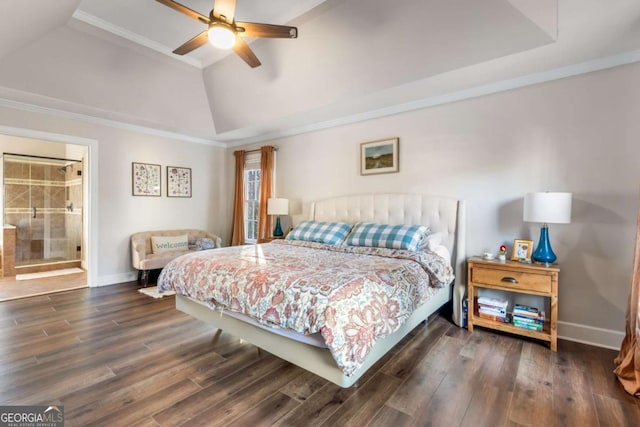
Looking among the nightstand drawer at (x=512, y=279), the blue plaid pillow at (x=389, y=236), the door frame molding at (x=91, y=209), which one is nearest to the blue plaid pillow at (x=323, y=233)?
the blue plaid pillow at (x=389, y=236)

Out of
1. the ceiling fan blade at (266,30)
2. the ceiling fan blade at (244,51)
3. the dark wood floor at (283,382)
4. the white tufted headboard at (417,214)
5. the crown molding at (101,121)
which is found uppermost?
the ceiling fan blade at (266,30)

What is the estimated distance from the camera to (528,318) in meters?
2.65

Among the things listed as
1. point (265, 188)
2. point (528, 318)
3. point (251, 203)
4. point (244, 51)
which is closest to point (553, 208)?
point (528, 318)

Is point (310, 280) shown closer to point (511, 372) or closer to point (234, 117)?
point (511, 372)

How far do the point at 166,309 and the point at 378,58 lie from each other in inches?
144

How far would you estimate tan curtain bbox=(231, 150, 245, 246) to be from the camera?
5.57 metres

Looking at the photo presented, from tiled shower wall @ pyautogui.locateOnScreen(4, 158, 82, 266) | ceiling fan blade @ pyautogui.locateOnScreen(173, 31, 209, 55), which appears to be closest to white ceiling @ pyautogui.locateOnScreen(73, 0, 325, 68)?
ceiling fan blade @ pyautogui.locateOnScreen(173, 31, 209, 55)

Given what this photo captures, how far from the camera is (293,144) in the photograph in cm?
488

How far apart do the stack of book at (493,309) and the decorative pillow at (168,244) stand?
4395mm

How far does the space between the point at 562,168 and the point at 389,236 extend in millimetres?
1735

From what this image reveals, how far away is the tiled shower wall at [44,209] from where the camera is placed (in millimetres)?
5379

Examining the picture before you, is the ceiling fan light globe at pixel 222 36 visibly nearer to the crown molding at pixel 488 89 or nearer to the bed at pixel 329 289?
the bed at pixel 329 289

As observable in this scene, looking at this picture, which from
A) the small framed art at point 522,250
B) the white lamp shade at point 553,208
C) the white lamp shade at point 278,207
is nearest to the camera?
the white lamp shade at point 553,208

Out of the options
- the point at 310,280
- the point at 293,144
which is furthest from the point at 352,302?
the point at 293,144
